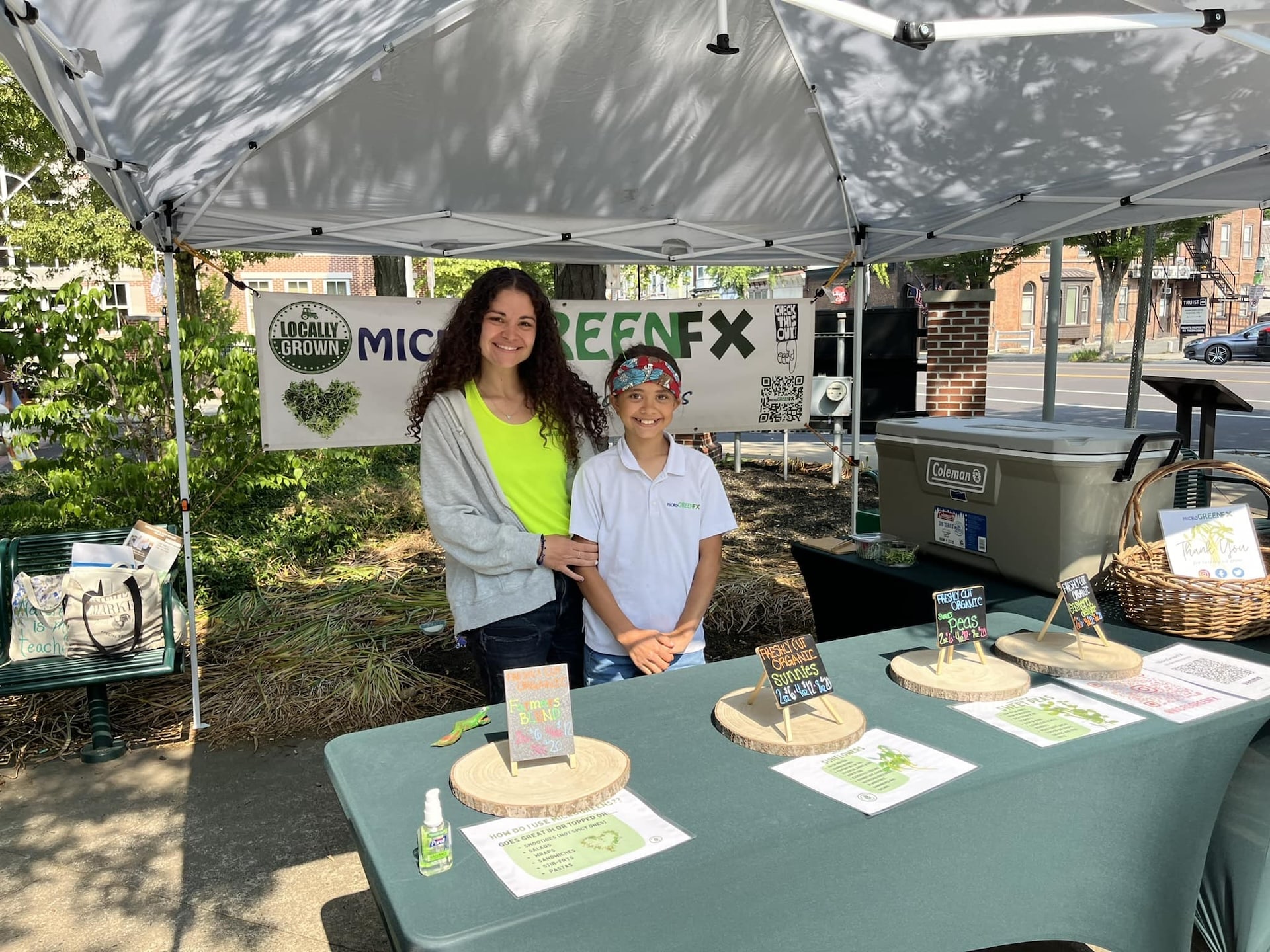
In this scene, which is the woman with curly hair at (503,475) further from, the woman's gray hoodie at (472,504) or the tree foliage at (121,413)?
the tree foliage at (121,413)

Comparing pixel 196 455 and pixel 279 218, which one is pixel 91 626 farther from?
pixel 196 455

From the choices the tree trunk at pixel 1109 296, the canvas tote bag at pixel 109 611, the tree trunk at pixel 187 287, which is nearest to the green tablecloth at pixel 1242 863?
the canvas tote bag at pixel 109 611

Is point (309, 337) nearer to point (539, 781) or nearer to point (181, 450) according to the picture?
point (181, 450)

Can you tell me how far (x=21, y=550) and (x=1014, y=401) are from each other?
64.3 ft

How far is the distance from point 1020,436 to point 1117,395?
20.4 metres

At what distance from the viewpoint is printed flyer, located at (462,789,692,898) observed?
1.40 m

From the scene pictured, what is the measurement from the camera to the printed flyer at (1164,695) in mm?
2002

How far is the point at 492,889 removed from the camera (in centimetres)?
136

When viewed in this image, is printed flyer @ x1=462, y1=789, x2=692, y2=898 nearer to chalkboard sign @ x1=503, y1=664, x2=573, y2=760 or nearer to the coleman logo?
chalkboard sign @ x1=503, y1=664, x2=573, y2=760

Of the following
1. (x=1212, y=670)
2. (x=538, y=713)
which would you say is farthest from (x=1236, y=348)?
(x=538, y=713)

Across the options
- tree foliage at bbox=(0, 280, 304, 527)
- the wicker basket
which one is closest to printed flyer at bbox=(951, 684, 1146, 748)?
the wicker basket

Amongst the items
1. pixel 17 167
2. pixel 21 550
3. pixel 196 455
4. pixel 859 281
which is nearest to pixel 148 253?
pixel 17 167

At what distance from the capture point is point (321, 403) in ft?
14.3

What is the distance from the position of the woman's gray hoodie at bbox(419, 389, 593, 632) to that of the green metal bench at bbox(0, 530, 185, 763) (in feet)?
7.02
